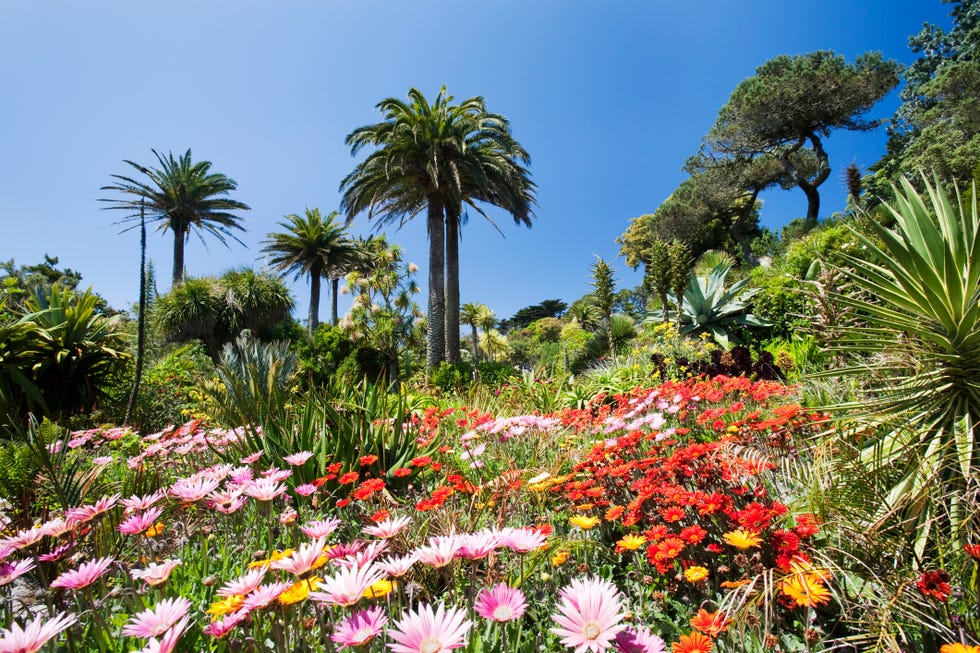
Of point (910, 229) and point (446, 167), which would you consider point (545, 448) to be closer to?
point (910, 229)

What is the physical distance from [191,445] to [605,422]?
9.35ft

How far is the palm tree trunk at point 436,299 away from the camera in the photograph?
14750 mm

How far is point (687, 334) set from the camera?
11.2 metres

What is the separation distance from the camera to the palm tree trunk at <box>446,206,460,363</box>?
1473cm

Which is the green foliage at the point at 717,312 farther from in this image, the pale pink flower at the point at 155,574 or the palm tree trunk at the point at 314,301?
the palm tree trunk at the point at 314,301

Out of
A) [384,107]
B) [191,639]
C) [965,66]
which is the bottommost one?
[191,639]

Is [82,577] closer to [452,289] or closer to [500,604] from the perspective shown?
[500,604]

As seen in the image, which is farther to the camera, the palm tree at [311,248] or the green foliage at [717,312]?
the palm tree at [311,248]

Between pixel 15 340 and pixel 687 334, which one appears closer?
pixel 15 340

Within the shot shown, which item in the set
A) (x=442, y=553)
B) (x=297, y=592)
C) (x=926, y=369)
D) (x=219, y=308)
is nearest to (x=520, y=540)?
(x=442, y=553)

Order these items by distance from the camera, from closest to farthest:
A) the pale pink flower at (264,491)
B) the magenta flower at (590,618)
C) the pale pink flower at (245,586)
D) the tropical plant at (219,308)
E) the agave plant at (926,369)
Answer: the magenta flower at (590,618) < the pale pink flower at (245,586) < the pale pink flower at (264,491) < the agave plant at (926,369) < the tropical plant at (219,308)

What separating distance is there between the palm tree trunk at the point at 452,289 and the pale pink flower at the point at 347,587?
13.7 meters

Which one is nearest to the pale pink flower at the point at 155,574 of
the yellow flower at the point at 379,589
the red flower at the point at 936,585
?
the yellow flower at the point at 379,589

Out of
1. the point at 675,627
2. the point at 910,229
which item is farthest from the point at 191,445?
the point at 910,229
